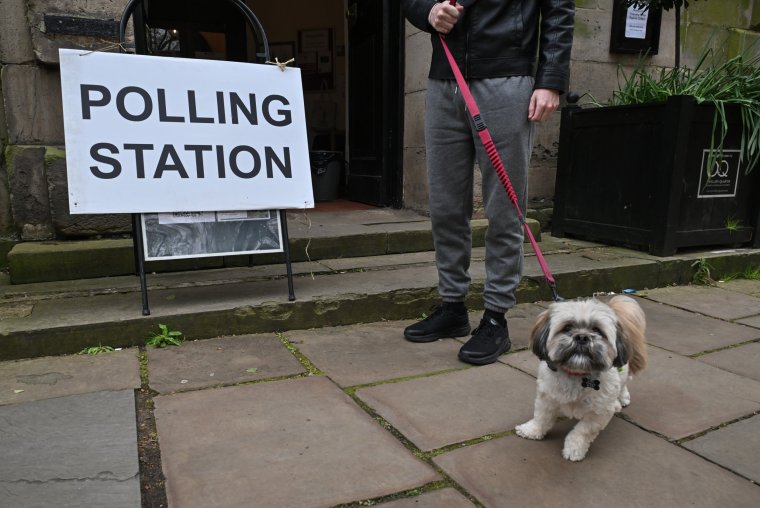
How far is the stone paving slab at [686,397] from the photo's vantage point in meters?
2.13

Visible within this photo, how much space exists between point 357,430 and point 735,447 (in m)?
1.30

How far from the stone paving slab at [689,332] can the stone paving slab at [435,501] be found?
1763mm

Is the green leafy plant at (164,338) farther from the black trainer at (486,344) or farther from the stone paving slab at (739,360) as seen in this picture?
the stone paving slab at (739,360)

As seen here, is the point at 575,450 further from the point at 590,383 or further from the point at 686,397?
the point at 686,397

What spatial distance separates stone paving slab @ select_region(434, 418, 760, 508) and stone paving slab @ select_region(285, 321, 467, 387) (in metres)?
0.67

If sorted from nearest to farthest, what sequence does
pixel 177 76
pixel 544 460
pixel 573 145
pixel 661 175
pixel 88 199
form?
pixel 544 460 < pixel 88 199 < pixel 177 76 < pixel 661 175 < pixel 573 145

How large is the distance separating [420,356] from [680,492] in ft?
4.14

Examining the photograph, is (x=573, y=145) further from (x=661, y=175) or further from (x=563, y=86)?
(x=563, y=86)

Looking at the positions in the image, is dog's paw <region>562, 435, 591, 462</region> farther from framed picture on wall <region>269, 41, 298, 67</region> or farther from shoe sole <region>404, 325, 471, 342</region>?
framed picture on wall <region>269, 41, 298, 67</region>

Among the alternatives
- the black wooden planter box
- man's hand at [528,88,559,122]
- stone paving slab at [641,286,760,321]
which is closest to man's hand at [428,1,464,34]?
man's hand at [528,88,559,122]

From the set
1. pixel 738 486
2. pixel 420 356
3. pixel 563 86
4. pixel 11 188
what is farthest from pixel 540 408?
pixel 11 188

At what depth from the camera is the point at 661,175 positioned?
4.11m

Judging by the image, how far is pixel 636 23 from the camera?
5082 mm

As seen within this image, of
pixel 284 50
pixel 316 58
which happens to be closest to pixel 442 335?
pixel 316 58
